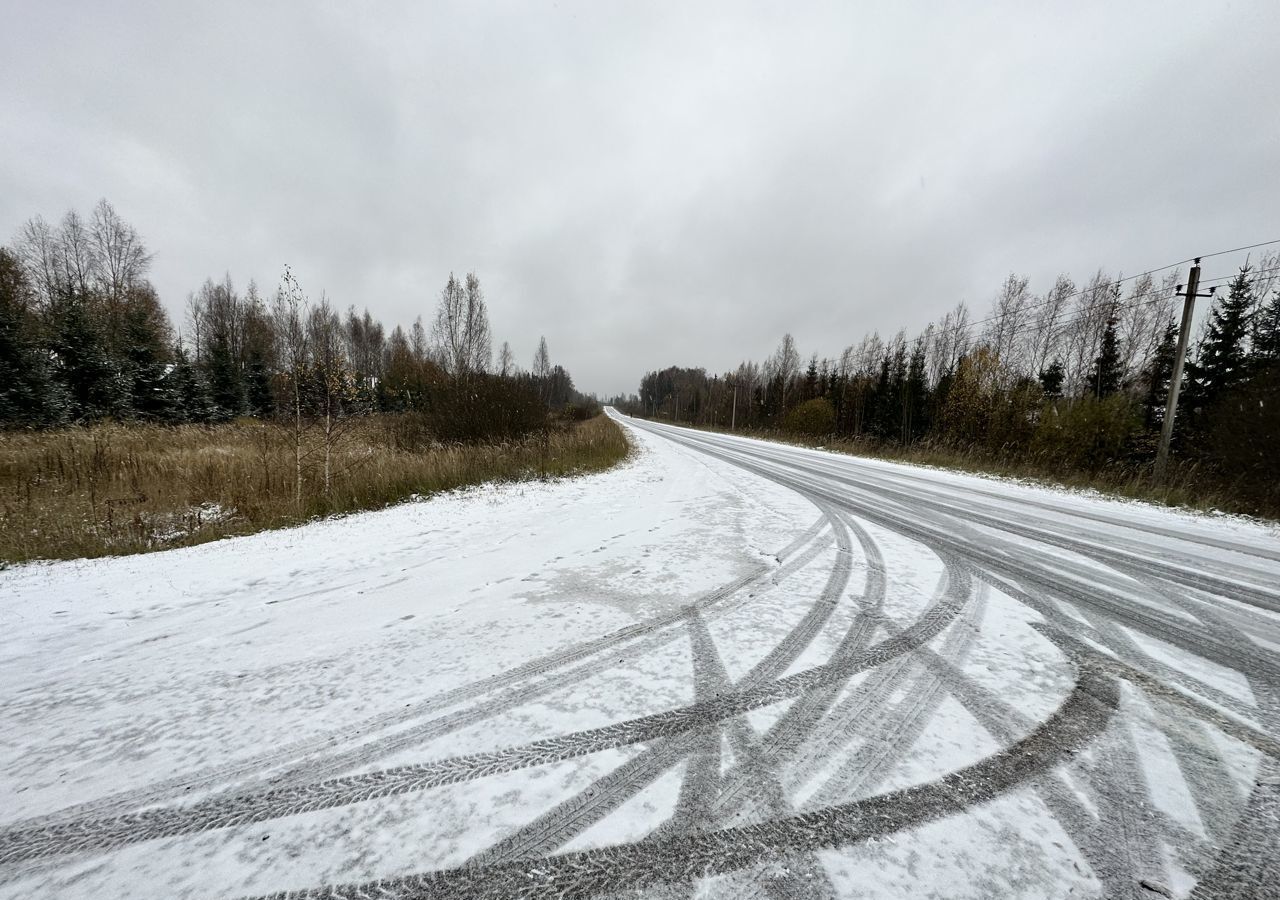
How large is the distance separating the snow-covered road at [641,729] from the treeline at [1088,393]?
11.2 meters

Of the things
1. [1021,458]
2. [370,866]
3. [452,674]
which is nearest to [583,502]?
[452,674]

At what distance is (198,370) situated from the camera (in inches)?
958

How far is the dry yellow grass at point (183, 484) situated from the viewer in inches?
208

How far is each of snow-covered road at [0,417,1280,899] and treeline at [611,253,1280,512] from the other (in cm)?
1116

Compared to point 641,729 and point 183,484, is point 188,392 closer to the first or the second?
point 183,484

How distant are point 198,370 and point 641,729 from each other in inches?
1332

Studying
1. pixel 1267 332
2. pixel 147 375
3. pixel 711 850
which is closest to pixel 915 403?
pixel 1267 332

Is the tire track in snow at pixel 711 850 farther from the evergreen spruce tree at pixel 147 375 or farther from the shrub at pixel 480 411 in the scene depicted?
the evergreen spruce tree at pixel 147 375

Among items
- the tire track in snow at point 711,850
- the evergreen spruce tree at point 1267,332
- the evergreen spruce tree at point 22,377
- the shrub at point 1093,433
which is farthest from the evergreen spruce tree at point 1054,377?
the evergreen spruce tree at point 22,377

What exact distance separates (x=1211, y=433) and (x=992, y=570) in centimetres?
1952

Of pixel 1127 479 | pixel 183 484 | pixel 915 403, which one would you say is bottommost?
pixel 183 484

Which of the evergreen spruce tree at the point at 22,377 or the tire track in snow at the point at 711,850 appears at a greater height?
the evergreen spruce tree at the point at 22,377

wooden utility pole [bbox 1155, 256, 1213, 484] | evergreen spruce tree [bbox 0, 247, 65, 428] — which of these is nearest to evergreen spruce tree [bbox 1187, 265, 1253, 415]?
wooden utility pole [bbox 1155, 256, 1213, 484]

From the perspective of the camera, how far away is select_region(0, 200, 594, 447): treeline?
26.9ft
